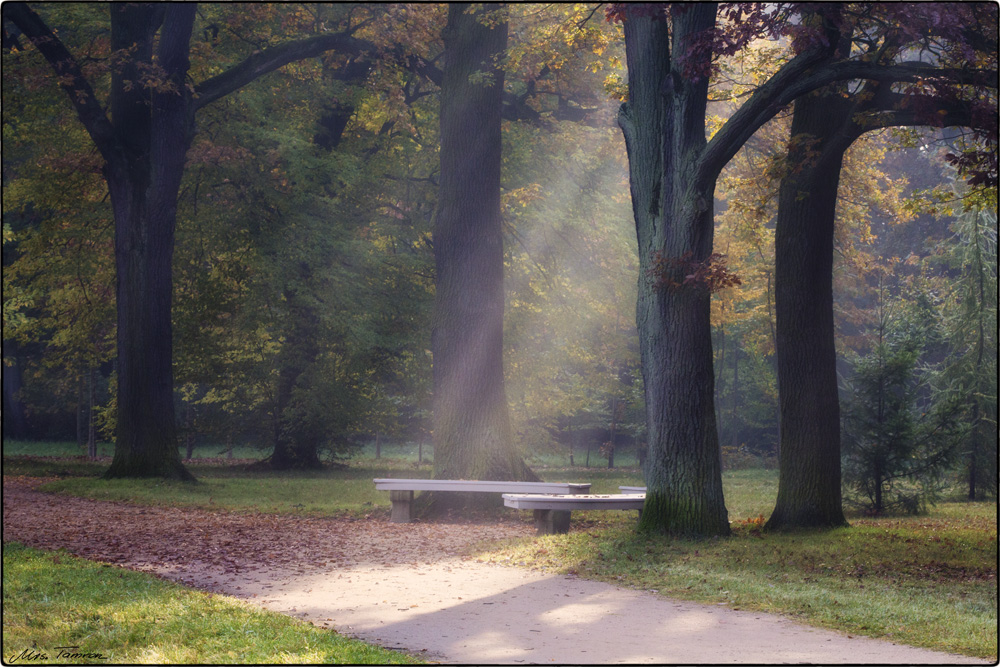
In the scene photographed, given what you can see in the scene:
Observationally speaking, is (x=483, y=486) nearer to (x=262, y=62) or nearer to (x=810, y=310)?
(x=810, y=310)

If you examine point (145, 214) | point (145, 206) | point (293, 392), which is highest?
point (145, 206)

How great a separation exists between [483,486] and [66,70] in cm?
1166

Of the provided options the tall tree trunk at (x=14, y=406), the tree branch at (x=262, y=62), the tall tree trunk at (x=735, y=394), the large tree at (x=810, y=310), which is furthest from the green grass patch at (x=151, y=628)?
the tall tree trunk at (x=14, y=406)

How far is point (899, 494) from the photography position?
55.1ft

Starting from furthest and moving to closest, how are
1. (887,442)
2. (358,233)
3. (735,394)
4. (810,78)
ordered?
(735,394) → (358,233) → (887,442) → (810,78)

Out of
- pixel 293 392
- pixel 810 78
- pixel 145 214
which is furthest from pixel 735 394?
pixel 810 78

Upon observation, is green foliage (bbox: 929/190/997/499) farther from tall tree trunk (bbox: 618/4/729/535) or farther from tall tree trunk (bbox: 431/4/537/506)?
tall tree trunk (bbox: 618/4/729/535)

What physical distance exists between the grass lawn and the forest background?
20.8 feet

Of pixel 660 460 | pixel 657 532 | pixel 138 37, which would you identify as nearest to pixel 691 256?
pixel 660 460

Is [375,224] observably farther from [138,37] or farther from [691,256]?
[691,256]

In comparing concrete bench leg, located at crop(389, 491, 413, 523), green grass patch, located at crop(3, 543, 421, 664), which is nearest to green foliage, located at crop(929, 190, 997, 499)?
concrete bench leg, located at crop(389, 491, 413, 523)

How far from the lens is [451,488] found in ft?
43.2

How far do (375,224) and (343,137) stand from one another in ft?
9.07

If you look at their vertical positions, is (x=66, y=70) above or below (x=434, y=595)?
above
